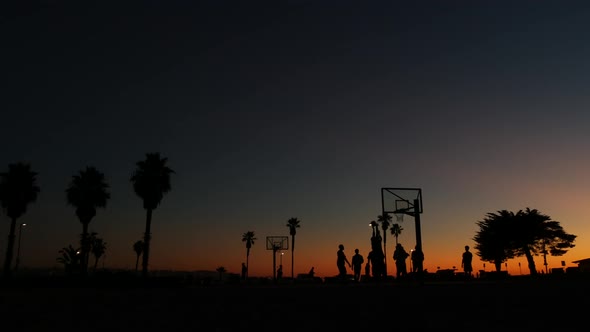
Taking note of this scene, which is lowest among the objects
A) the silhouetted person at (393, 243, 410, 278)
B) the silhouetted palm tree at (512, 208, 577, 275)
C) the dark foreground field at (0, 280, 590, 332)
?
the dark foreground field at (0, 280, 590, 332)

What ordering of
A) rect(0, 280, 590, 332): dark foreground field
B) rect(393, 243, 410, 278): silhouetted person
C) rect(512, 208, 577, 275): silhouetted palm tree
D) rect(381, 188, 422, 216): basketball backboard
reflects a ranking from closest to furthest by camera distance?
rect(0, 280, 590, 332): dark foreground field → rect(393, 243, 410, 278): silhouetted person → rect(381, 188, 422, 216): basketball backboard → rect(512, 208, 577, 275): silhouetted palm tree

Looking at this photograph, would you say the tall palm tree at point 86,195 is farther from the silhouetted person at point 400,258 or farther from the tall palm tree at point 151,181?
the silhouetted person at point 400,258

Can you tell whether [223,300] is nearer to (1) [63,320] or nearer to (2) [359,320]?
(1) [63,320]

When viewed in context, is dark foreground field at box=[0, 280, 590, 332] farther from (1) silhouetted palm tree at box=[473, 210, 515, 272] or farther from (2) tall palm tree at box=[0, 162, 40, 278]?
(1) silhouetted palm tree at box=[473, 210, 515, 272]

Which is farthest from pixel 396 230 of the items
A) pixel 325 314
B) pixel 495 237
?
pixel 325 314

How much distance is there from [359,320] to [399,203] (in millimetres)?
29052

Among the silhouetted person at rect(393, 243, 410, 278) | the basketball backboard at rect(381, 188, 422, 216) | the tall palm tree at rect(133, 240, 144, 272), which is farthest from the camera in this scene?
the tall palm tree at rect(133, 240, 144, 272)

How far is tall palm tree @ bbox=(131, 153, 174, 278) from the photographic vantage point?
160 feet

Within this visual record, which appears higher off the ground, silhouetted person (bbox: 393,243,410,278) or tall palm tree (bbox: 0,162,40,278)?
tall palm tree (bbox: 0,162,40,278)

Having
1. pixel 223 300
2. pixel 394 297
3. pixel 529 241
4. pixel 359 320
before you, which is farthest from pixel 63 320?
pixel 529 241

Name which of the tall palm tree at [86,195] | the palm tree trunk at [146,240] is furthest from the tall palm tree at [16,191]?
the palm tree trunk at [146,240]

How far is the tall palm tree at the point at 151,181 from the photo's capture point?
48.8 metres

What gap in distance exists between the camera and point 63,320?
9.26m

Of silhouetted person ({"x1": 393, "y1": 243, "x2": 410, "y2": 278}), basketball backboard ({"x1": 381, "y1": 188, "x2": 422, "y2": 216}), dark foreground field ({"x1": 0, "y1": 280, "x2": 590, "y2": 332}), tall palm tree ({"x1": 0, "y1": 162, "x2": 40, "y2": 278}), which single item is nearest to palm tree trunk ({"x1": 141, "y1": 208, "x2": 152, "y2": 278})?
tall palm tree ({"x1": 0, "y1": 162, "x2": 40, "y2": 278})
